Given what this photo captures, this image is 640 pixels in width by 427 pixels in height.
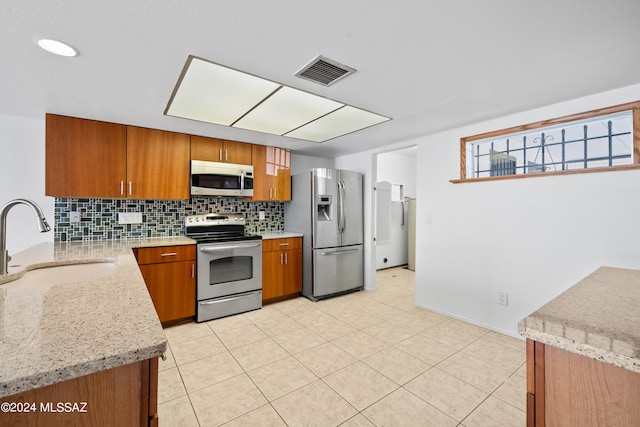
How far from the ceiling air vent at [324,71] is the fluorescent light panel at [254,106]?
25cm

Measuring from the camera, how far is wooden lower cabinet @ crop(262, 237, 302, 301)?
355 centimetres

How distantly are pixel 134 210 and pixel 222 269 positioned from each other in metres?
1.21

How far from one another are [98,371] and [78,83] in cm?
217

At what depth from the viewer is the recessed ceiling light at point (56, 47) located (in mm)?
1467

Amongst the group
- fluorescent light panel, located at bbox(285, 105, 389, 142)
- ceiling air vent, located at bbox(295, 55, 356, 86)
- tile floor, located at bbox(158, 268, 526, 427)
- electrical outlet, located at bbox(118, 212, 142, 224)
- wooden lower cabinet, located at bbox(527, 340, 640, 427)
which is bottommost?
tile floor, located at bbox(158, 268, 526, 427)

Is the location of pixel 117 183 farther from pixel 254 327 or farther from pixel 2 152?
pixel 254 327

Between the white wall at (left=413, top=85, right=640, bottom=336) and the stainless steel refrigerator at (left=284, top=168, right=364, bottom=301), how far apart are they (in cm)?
96

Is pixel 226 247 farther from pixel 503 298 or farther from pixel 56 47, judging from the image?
pixel 503 298

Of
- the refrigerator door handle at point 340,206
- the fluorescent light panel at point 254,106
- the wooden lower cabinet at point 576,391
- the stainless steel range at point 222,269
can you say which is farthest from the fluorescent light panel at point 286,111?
the wooden lower cabinet at point 576,391

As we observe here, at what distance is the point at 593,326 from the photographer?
81 cm

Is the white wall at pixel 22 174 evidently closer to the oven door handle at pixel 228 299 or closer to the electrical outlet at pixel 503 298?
the oven door handle at pixel 228 299

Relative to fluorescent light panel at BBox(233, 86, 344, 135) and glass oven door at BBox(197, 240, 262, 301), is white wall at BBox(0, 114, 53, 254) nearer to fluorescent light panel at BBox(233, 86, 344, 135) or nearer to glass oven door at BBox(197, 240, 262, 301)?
glass oven door at BBox(197, 240, 262, 301)

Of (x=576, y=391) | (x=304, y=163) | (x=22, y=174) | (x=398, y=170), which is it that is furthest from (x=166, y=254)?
(x=398, y=170)

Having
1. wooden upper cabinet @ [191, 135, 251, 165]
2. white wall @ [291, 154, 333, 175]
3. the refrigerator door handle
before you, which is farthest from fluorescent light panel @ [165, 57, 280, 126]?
white wall @ [291, 154, 333, 175]
